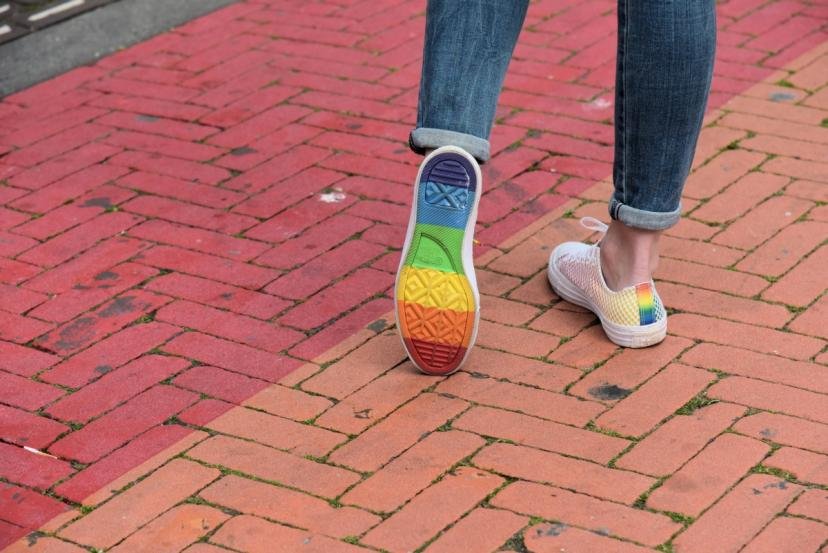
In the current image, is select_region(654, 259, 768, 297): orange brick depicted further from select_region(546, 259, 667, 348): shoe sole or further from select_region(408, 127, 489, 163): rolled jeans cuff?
select_region(408, 127, 489, 163): rolled jeans cuff

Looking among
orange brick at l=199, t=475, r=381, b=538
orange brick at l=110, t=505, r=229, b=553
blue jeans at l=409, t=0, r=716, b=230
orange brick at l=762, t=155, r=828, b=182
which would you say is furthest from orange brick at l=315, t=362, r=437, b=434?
orange brick at l=762, t=155, r=828, b=182

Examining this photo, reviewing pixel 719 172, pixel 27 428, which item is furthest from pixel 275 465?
pixel 719 172

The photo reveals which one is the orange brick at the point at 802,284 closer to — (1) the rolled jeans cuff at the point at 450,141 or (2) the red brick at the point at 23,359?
(1) the rolled jeans cuff at the point at 450,141

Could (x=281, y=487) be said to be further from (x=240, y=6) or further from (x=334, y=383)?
(x=240, y=6)

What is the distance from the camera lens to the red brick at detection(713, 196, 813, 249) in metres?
3.41

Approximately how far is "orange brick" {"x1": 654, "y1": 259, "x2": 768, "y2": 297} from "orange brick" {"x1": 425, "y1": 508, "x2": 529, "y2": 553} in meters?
1.01

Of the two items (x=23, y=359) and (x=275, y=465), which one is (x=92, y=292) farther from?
(x=275, y=465)

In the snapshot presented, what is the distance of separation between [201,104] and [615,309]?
1852 millimetres

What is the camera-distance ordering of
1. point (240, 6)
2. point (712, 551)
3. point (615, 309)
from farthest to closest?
point (240, 6), point (615, 309), point (712, 551)

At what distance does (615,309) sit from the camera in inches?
118

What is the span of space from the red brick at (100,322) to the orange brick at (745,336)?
1.19m

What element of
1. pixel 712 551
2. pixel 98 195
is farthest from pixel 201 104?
pixel 712 551

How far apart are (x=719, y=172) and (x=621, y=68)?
39.6 inches

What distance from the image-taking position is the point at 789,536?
7.73ft
